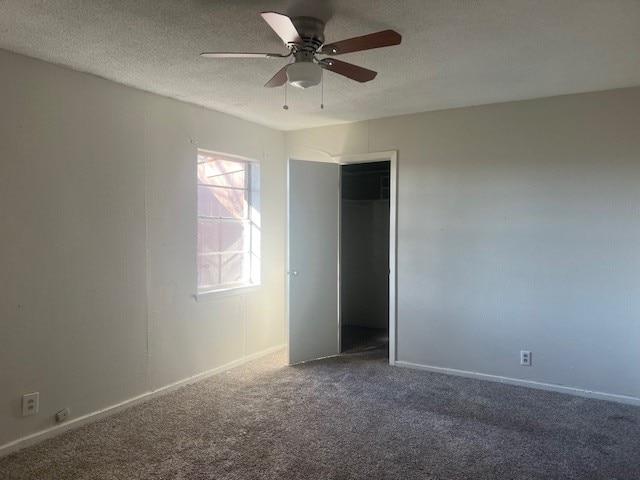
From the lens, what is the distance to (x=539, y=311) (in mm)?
3723

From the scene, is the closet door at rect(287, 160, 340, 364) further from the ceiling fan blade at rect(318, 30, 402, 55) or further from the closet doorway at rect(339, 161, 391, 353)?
the ceiling fan blade at rect(318, 30, 402, 55)

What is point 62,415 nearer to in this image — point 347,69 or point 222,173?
point 222,173

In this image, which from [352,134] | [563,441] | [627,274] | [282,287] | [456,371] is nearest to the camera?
[563,441]

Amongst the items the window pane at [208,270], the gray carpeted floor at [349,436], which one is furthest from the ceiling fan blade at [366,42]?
the window pane at [208,270]

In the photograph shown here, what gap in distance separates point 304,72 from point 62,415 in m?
2.65

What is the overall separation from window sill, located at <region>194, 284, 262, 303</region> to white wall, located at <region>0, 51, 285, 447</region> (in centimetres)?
6

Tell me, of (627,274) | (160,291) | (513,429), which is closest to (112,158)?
(160,291)

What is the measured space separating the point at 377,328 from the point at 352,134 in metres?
2.66

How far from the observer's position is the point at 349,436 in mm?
2881

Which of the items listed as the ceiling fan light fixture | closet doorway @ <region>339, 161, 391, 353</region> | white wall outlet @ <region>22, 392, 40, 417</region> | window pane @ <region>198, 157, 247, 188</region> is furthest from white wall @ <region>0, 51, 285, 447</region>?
closet doorway @ <region>339, 161, 391, 353</region>

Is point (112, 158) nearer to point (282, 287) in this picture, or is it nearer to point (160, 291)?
point (160, 291)

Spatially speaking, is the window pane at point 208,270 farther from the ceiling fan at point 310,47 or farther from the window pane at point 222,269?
the ceiling fan at point 310,47

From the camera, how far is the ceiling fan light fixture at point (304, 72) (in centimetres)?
215

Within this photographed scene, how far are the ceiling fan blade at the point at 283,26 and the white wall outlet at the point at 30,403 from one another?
258 centimetres
